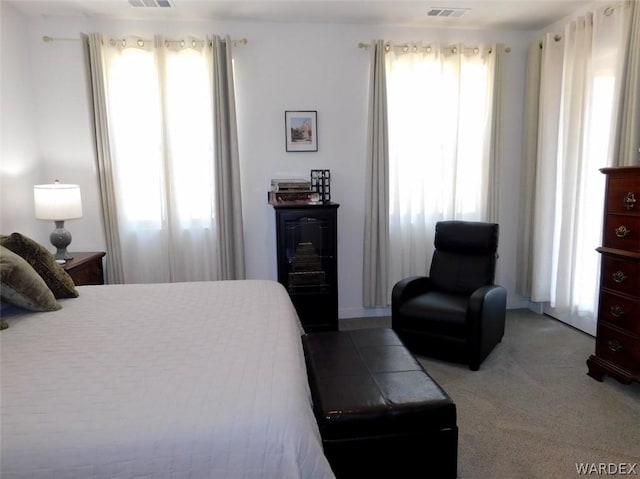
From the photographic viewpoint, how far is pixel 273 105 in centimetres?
384

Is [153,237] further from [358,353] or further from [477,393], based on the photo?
[477,393]

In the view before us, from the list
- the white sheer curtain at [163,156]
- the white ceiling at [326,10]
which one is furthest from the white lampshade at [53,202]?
the white ceiling at [326,10]

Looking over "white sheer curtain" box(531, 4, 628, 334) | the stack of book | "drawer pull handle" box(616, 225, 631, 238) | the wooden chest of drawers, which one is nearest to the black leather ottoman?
the wooden chest of drawers

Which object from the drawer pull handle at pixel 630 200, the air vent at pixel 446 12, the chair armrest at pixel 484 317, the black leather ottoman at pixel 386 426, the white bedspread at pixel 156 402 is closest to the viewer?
the white bedspread at pixel 156 402

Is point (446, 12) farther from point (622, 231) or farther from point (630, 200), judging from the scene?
point (622, 231)

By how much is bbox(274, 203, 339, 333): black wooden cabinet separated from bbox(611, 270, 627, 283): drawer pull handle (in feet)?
6.49

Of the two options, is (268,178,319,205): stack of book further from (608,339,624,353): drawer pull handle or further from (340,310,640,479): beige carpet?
(608,339,624,353): drawer pull handle

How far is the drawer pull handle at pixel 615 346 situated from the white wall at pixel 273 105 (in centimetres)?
204

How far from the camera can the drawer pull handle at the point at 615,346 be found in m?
2.63

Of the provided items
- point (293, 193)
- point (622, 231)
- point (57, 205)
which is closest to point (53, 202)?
point (57, 205)

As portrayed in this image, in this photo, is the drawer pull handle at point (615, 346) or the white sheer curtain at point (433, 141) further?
the white sheer curtain at point (433, 141)

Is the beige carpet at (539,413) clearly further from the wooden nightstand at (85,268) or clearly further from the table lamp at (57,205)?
the table lamp at (57,205)

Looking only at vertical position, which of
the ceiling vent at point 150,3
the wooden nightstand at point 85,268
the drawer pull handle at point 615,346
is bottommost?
the drawer pull handle at point 615,346

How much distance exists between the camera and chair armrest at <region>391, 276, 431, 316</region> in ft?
10.6
